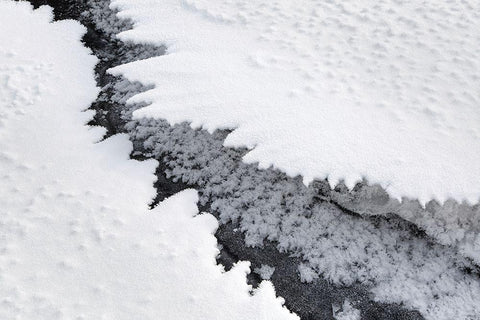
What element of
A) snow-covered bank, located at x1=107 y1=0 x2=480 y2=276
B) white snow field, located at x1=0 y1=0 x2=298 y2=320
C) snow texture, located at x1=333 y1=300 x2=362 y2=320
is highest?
snow-covered bank, located at x1=107 y1=0 x2=480 y2=276

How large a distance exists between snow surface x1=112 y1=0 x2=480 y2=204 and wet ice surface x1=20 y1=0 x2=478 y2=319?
0.33ft

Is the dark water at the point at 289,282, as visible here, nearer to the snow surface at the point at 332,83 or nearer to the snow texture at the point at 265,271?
the snow texture at the point at 265,271

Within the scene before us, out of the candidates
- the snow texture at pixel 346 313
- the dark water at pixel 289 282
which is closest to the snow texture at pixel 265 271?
the dark water at pixel 289 282

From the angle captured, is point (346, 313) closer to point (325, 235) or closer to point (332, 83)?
point (325, 235)

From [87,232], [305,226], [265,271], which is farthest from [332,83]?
[87,232]

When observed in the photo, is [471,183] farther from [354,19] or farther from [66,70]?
[66,70]

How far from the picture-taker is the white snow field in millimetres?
853

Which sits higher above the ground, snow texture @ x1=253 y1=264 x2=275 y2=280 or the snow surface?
the snow surface

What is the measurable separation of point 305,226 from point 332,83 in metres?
0.36

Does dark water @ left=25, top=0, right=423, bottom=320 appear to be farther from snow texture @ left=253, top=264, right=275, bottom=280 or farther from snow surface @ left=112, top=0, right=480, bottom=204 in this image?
snow surface @ left=112, top=0, right=480, bottom=204

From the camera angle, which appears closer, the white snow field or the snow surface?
the white snow field

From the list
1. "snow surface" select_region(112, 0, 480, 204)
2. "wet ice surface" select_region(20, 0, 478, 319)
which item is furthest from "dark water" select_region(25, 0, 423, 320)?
"snow surface" select_region(112, 0, 480, 204)

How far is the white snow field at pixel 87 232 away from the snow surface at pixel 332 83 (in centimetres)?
18

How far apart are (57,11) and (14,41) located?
222mm
